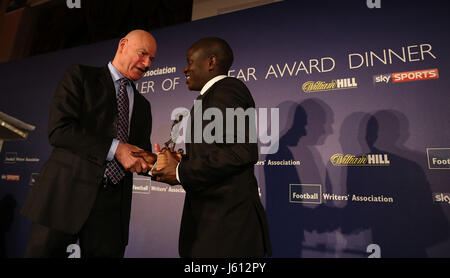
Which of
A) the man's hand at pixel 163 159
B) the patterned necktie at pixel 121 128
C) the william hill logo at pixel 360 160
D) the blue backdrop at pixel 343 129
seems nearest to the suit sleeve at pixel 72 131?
the patterned necktie at pixel 121 128

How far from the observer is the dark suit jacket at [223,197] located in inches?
42.3

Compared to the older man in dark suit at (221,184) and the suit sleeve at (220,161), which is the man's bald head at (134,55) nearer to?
the older man in dark suit at (221,184)

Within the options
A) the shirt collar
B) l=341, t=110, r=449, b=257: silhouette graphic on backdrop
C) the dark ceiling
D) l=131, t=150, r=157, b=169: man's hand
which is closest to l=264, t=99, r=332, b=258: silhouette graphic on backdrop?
l=341, t=110, r=449, b=257: silhouette graphic on backdrop

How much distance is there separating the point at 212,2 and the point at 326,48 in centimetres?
222

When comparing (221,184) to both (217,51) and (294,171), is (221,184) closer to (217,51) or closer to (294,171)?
(217,51)

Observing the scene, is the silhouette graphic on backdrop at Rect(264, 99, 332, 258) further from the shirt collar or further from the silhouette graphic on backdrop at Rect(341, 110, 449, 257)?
the shirt collar

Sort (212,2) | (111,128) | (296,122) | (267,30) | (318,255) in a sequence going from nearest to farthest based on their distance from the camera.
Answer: (111,128) < (318,255) < (296,122) < (267,30) < (212,2)

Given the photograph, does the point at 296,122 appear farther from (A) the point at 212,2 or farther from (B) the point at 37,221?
(A) the point at 212,2

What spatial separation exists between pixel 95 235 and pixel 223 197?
0.79 metres

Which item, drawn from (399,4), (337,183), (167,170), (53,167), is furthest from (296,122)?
(53,167)

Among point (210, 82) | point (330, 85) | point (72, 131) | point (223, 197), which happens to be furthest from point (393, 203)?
point (72, 131)

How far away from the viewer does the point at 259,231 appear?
1157 mm

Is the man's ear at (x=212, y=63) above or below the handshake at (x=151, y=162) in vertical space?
above
